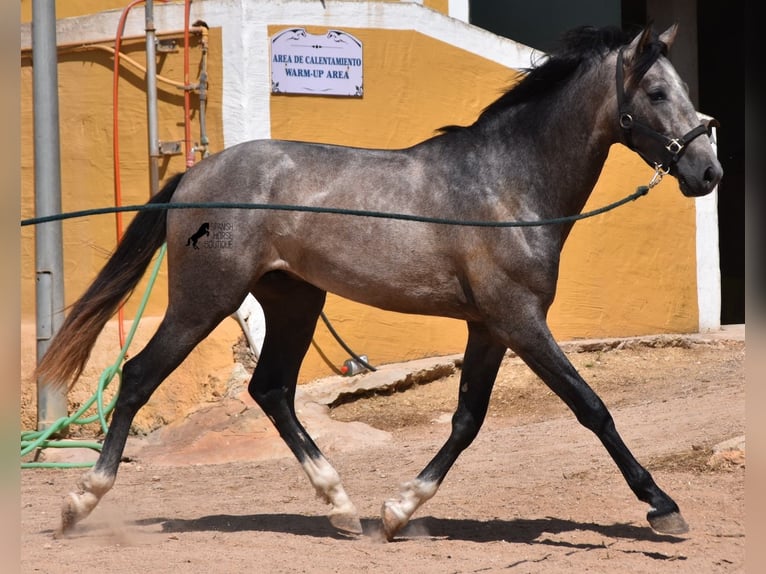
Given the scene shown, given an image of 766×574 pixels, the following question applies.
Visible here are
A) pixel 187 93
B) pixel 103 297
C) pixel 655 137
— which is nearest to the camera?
pixel 655 137

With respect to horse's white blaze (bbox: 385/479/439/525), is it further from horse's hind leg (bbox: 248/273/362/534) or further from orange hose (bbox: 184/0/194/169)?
orange hose (bbox: 184/0/194/169)

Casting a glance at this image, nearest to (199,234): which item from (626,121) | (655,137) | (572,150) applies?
(572,150)

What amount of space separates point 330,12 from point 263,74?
0.71 meters

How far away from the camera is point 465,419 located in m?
4.91

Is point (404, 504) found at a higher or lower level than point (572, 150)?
lower

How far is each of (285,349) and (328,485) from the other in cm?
74

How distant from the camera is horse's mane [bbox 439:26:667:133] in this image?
485cm

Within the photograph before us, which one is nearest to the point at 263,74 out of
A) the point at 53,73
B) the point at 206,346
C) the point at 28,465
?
the point at 53,73

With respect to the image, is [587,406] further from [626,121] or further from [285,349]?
[285,349]

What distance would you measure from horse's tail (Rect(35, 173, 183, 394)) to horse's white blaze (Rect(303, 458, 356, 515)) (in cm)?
121

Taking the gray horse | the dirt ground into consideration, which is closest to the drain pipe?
the dirt ground

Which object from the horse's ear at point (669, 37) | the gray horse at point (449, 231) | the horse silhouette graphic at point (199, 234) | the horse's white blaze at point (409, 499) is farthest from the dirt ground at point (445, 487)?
the horse's ear at point (669, 37)

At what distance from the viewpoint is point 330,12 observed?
793cm

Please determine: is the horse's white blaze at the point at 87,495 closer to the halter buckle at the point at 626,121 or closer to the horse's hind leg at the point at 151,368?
the horse's hind leg at the point at 151,368
